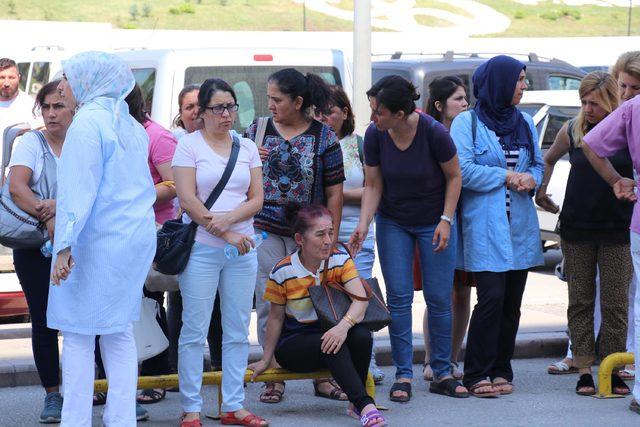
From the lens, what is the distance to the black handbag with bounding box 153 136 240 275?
18.9ft

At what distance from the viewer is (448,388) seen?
669 cm

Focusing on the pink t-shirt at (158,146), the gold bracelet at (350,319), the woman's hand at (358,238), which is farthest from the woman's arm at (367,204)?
the pink t-shirt at (158,146)

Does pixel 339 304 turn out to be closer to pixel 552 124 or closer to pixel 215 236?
pixel 215 236

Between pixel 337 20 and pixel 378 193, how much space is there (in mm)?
64623

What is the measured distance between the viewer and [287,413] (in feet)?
20.9

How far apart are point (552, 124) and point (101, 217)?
7.61m

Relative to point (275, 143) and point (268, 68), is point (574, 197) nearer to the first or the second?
point (275, 143)

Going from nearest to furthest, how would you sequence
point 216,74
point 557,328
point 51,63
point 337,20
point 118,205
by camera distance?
point 118,205
point 557,328
point 216,74
point 51,63
point 337,20

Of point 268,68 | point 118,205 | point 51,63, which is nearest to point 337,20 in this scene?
point 51,63

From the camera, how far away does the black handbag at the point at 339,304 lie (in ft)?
19.7

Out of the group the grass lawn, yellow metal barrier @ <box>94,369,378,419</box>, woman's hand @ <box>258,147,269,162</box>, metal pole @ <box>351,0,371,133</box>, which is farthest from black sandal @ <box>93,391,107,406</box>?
the grass lawn

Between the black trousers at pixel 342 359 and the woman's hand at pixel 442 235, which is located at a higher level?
the woman's hand at pixel 442 235

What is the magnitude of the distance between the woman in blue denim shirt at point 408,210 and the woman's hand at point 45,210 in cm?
171

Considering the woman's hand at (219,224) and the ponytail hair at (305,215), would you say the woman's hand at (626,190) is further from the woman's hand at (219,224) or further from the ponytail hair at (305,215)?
the woman's hand at (219,224)
